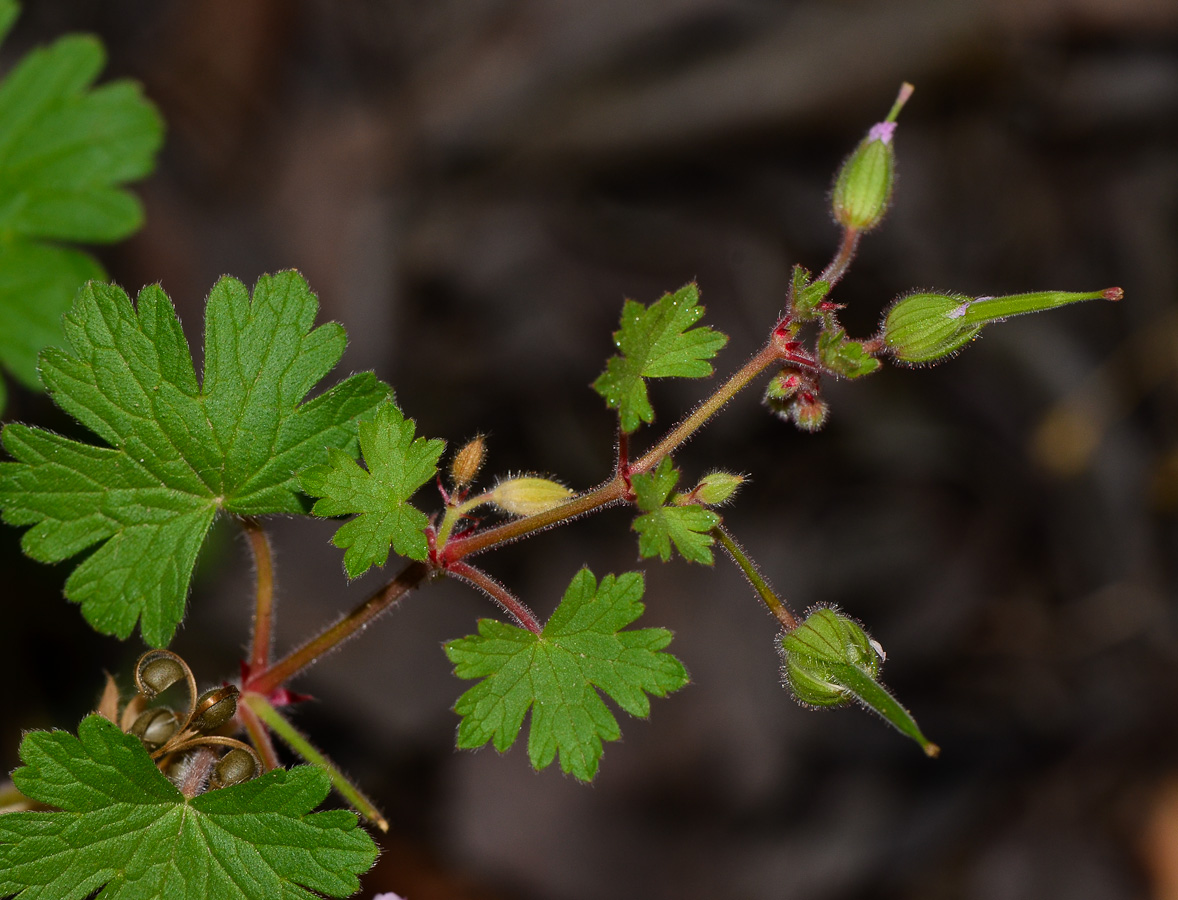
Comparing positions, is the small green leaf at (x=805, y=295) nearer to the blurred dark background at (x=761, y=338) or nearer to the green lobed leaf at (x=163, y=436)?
the green lobed leaf at (x=163, y=436)

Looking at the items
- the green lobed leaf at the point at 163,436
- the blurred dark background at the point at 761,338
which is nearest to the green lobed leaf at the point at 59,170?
the green lobed leaf at the point at 163,436

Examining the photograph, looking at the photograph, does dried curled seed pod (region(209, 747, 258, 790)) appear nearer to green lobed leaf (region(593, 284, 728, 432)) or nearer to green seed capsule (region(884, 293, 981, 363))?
green lobed leaf (region(593, 284, 728, 432))

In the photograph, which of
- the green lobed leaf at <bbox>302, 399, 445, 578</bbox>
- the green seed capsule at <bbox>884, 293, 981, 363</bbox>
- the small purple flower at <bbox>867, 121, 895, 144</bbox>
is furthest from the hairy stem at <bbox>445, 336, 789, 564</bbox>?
the small purple flower at <bbox>867, 121, 895, 144</bbox>

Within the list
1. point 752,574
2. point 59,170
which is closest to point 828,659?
point 752,574

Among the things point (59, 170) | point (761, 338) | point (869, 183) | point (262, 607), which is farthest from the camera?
point (761, 338)

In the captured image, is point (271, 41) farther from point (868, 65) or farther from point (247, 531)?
point (247, 531)

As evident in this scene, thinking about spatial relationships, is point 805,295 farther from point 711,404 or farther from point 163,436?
point 163,436
